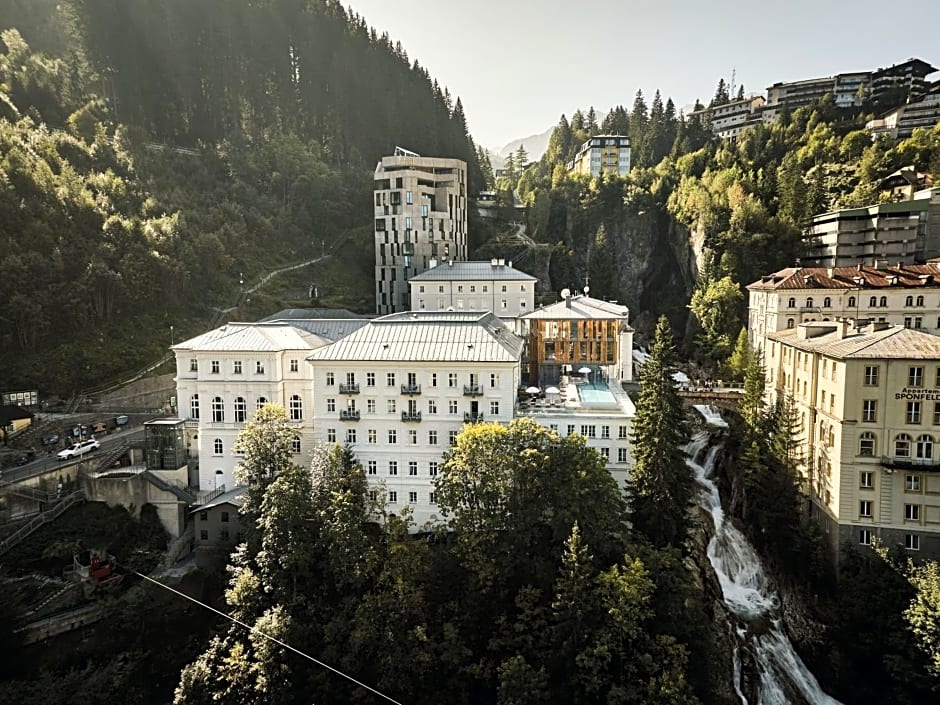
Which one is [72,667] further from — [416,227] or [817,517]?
[416,227]

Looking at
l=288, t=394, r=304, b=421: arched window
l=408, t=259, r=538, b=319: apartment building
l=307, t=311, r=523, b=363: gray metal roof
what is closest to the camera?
l=307, t=311, r=523, b=363: gray metal roof

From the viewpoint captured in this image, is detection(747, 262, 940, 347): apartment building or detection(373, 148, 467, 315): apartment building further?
detection(373, 148, 467, 315): apartment building

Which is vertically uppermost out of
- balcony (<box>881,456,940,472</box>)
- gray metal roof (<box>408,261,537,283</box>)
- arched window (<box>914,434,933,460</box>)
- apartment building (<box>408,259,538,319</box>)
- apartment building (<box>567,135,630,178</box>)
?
apartment building (<box>567,135,630,178</box>)

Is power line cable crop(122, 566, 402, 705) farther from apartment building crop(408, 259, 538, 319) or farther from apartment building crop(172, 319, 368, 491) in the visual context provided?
apartment building crop(408, 259, 538, 319)

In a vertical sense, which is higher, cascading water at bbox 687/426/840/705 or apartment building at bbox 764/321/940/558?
apartment building at bbox 764/321/940/558

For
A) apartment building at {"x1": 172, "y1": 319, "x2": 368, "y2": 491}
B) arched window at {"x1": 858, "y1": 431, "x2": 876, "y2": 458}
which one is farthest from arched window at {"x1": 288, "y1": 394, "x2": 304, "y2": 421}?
arched window at {"x1": 858, "y1": 431, "x2": 876, "y2": 458}

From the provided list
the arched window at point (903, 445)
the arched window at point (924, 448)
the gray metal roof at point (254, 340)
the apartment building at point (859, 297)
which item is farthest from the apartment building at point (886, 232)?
the gray metal roof at point (254, 340)
